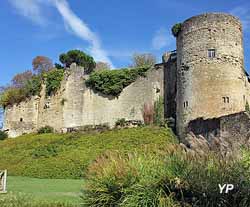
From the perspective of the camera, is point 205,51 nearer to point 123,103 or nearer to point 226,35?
point 226,35

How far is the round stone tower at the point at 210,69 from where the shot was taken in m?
27.4

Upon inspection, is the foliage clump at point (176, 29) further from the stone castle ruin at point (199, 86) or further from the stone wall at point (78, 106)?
the stone wall at point (78, 106)

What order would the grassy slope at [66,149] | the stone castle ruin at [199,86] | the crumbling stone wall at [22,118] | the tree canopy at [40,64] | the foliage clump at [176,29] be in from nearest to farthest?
1. the grassy slope at [66,149]
2. the stone castle ruin at [199,86]
3. the foliage clump at [176,29]
4. the crumbling stone wall at [22,118]
5. the tree canopy at [40,64]

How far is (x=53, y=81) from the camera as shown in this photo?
1565 inches

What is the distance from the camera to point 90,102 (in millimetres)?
37781

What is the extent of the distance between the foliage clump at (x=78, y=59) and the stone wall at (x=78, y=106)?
10.0 meters

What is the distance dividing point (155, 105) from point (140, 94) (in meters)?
2.20

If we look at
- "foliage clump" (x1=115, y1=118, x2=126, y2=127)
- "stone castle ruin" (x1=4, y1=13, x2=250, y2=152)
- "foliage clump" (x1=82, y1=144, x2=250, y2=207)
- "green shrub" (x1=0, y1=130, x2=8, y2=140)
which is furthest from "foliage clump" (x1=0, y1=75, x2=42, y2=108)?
"foliage clump" (x1=82, y1=144, x2=250, y2=207)

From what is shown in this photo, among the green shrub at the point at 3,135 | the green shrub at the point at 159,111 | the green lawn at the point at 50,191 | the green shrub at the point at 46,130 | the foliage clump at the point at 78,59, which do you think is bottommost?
the green lawn at the point at 50,191

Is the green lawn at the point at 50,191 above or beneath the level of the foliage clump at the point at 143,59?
beneath

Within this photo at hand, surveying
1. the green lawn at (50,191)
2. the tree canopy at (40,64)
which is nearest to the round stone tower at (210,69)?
the green lawn at (50,191)

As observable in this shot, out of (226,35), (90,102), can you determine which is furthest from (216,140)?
(90,102)

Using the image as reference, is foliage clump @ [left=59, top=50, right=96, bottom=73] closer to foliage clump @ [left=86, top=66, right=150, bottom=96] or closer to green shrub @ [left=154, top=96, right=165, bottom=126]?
foliage clump @ [left=86, top=66, right=150, bottom=96]

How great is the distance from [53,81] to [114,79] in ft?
22.5
